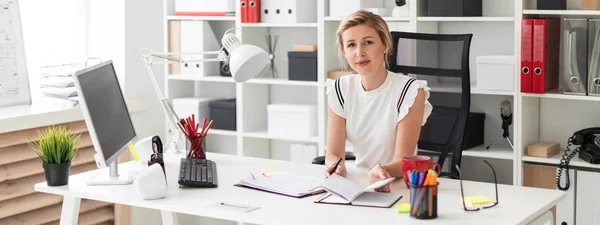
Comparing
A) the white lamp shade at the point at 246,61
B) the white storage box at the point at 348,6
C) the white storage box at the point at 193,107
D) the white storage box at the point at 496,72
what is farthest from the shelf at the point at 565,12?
the white storage box at the point at 193,107

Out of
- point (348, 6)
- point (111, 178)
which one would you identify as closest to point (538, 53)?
point (348, 6)

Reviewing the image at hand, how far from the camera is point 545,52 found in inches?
144

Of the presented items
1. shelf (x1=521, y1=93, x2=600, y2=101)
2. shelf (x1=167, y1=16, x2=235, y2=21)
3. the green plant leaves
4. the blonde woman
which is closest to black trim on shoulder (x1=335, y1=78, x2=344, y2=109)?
the blonde woman

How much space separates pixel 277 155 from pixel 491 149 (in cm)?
132

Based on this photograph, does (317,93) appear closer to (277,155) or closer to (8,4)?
(277,155)

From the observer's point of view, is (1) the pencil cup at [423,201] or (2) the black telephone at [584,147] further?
(2) the black telephone at [584,147]

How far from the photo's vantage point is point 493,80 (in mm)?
3852

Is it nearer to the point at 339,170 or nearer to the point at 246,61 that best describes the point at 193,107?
the point at 246,61

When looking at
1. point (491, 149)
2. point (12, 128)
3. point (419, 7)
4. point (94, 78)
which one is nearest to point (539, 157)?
point (491, 149)

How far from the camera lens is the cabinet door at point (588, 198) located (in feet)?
11.9

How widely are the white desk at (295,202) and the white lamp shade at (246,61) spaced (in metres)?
0.36

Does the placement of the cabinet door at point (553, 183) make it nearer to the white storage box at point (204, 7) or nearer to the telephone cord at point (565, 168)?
the telephone cord at point (565, 168)

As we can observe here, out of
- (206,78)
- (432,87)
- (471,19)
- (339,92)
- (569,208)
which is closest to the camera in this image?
(339,92)

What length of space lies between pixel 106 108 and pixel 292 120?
166 centimetres
